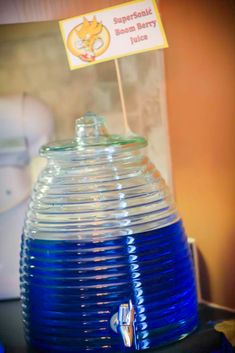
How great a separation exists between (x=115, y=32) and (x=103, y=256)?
37cm

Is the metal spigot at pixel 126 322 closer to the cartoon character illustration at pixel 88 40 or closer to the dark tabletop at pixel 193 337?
the dark tabletop at pixel 193 337

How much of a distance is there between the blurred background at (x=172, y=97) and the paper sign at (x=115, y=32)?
0.19 ft

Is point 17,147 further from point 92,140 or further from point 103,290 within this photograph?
point 103,290

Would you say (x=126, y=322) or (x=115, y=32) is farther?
(x=115, y=32)

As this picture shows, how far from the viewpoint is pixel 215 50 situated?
0.91m

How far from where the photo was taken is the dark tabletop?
2.77ft

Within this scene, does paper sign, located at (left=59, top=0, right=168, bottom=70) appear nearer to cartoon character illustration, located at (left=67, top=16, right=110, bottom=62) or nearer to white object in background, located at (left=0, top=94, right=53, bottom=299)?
cartoon character illustration, located at (left=67, top=16, right=110, bottom=62)

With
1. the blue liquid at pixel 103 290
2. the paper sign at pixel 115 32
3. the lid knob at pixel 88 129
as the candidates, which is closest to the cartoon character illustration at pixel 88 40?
the paper sign at pixel 115 32

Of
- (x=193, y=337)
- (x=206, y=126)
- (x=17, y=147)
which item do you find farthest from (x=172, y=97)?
(x=193, y=337)

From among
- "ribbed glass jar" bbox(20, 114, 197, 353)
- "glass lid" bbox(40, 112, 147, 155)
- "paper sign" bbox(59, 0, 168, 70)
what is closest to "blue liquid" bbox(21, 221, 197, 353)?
"ribbed glass jar" bbox(20, 114, 197, 353)

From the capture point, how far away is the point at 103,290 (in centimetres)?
81

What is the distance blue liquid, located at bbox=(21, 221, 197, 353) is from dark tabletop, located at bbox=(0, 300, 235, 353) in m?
0.02

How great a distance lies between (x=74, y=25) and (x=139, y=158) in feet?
0.81

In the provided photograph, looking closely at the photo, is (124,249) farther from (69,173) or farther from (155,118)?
(155,118)
